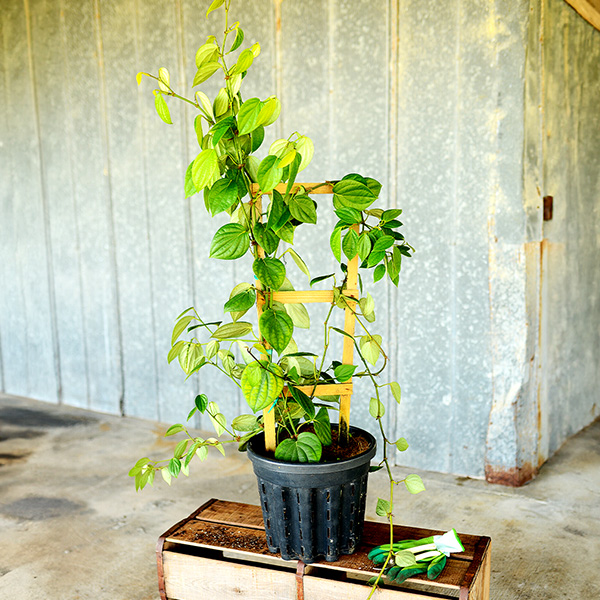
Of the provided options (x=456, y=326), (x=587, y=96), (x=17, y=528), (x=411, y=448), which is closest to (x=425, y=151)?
(x=456, y=326)

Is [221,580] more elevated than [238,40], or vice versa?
[238,40]

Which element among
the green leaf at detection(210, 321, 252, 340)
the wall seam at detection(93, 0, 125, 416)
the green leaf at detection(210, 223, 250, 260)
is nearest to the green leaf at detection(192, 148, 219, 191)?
the green leaf at detection(210, 223, 250, 260)

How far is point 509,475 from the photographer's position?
276 cm

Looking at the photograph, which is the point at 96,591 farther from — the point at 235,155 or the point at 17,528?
the point at 235,155

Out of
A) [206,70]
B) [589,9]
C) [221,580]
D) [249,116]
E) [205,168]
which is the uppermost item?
[589,9]

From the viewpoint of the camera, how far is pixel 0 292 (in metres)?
4.57

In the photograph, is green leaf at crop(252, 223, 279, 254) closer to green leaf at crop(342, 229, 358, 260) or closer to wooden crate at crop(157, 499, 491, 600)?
green leaf at crop(342, 229, 358, 260)

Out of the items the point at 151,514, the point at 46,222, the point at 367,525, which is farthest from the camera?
the point at 46,222

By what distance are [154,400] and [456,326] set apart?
1.89 metres

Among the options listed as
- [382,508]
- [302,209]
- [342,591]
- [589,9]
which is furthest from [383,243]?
[589,9]

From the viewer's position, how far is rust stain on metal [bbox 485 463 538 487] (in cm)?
275

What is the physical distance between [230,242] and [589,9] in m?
2.74

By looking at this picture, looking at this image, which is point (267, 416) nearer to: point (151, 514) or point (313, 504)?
point (313, 504)

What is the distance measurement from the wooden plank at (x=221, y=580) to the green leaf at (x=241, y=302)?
Answer: 0.67 m
